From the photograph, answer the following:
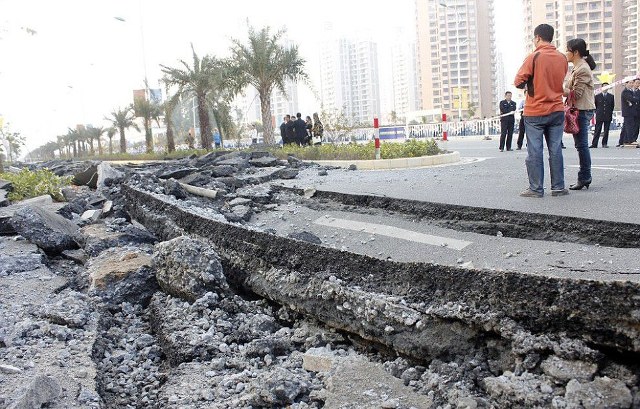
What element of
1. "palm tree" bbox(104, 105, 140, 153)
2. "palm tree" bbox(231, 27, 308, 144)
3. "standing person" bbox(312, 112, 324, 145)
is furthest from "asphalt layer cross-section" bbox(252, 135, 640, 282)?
"palm tree" bbox(104, 105, 140, 153)

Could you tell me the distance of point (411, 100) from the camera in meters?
Answer: 88.3

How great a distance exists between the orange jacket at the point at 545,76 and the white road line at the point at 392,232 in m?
1.84

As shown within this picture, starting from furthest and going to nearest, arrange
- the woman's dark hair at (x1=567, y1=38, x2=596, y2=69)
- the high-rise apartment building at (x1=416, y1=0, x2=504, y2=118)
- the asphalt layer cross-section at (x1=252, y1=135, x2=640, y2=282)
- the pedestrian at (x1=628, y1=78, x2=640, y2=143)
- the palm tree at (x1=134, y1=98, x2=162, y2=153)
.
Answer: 1. the high-rise apartment building at (x1=416, y1=0, x2=504, y2=118)
2. the palm tree at (x1=134, y1=98, x2=162, y2=153)
3. the pedestrian at (x1=628, y1=78, x2=640, y2=143)
4. the woman's dark hair at (x1=567, y1=38, x2=596, y2=69)
5. the asphalt layer cross-section at (x1=252, y1=135, x2=640, y2=282)

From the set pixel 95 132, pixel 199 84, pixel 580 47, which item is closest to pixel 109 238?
pixel 580 47

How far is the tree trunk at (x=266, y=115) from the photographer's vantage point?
74.0 feet

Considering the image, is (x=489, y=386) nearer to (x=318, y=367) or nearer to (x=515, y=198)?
(x=318, y=367)

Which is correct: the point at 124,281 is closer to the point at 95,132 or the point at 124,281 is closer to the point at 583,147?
the point at 583,147

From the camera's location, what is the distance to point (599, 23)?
71812mm

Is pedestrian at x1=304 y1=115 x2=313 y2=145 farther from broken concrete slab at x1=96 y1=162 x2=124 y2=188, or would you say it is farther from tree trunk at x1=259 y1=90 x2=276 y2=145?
broken concrete slab at x1=96 y1=162 x2=124 y2=188

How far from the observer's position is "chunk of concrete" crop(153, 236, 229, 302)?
3.88 m

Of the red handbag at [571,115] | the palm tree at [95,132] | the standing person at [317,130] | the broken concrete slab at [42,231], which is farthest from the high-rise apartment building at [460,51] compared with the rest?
Answer: the broken concrete slab at [42,231]

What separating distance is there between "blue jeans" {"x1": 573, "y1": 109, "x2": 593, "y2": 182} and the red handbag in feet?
0.24

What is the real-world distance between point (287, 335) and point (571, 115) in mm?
4001

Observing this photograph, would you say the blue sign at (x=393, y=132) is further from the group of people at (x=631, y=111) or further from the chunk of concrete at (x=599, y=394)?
the chunk of concrete at (x=599, y=394)
